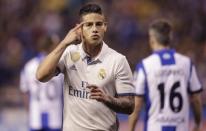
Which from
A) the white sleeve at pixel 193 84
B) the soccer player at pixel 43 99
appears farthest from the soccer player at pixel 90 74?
the soccer player at pixel 43 99

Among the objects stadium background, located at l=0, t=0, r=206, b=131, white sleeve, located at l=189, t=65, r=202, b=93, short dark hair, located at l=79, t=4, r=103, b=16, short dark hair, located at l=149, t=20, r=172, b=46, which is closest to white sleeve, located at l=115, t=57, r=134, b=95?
short dark hair, located at l=79, t=4, r=103, b=16

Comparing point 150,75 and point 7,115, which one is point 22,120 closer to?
point 7,115

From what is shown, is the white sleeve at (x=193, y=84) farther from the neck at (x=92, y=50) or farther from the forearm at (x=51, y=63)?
the forearm at (x=51, y=63)

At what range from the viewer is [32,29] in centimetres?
2012

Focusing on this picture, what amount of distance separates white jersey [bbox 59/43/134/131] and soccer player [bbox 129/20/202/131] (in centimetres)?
142

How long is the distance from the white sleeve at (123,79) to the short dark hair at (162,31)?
158cm

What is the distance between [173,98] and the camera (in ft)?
29.0

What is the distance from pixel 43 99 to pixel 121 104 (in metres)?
5.72

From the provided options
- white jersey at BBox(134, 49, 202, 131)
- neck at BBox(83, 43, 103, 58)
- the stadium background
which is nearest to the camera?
neck at BBox(83, 43, 103, 58)

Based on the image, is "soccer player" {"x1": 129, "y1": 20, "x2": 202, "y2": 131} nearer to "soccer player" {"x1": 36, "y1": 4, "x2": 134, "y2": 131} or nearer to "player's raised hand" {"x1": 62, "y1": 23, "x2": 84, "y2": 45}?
"soccer player" {"x1": 36, "y1": 4, "x2": 134, "y2": 131}

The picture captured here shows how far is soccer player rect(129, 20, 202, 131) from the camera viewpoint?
28.8 ft

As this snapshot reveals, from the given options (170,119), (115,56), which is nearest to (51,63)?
(115,56)

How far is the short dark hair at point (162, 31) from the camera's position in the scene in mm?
8812

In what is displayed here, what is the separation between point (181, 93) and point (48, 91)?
13.5 ft
